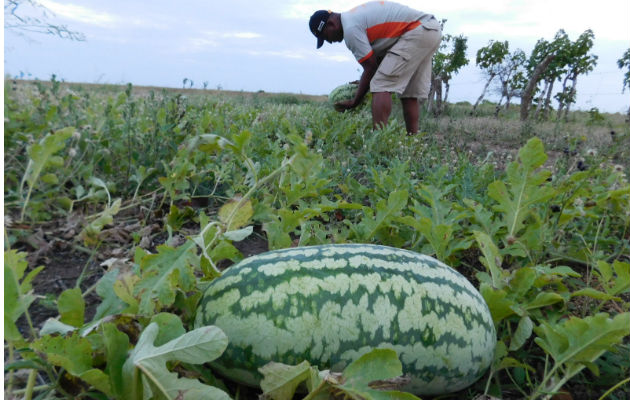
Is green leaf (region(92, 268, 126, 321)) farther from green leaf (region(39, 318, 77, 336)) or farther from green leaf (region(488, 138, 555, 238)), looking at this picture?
green leaf (region(488, 138, 555, 238))

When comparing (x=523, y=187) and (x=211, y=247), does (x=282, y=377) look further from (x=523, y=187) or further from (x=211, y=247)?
(x=523, y=187)

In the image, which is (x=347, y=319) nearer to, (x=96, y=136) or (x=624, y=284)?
(x=624, y=284)

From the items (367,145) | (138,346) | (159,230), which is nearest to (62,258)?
(159,230)

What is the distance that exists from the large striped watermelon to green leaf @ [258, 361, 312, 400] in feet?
0.31

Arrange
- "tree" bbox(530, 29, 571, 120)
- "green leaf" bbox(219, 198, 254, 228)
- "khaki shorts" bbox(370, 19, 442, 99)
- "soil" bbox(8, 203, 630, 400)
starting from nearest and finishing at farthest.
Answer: "soil" bbox(8, 203, 630, 400), "green leaf" bbox(219, 198, 254, 228), "khaki shorts" bbox(370, 19, 442, 99), "tree" bbox(530, 29, 571, 120)

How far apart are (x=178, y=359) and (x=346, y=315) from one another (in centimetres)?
44

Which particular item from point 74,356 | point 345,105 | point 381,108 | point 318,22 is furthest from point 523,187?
point 318,22

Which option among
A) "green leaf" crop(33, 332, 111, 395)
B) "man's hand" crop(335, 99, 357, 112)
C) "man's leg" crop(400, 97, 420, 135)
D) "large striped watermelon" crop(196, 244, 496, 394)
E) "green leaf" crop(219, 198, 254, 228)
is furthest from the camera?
"man's hand" crop(335, 99, 357, 112)

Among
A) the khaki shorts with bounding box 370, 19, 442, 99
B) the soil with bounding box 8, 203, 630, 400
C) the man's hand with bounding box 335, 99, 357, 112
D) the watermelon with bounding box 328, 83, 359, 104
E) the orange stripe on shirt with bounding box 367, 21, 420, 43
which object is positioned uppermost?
the orange stripe on shirt with bounding box 367, 21, 420, 43

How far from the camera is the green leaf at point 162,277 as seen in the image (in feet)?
4.09

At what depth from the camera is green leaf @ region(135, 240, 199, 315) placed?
1.25 metres

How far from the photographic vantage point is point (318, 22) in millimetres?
7672

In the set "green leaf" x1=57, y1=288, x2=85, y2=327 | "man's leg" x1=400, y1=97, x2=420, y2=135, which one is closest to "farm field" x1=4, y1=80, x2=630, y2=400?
"green leaf" x1=57, y1=288, x2=85, y2=327

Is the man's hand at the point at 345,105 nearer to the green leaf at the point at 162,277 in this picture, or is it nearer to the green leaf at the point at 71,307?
the green leaf at the point at 162,277
